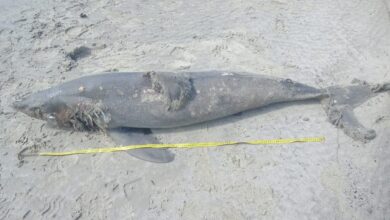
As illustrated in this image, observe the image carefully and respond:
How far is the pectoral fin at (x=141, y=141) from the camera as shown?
5.16 meters

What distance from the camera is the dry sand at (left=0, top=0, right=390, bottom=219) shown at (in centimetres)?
472

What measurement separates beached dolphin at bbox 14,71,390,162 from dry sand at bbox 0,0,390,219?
21cm

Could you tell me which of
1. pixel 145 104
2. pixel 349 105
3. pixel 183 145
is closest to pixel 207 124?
pixel 183 145

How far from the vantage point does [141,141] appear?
5363 millimetres

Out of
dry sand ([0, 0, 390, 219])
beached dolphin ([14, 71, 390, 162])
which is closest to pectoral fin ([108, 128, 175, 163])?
beached dolphin ([14, 71, 390, 162])

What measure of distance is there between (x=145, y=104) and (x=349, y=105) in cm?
318

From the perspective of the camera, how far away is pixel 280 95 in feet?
19.2

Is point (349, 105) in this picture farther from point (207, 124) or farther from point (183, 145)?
point (183, 145)

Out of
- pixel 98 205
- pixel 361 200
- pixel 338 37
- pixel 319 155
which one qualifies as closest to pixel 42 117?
pixel 98 205

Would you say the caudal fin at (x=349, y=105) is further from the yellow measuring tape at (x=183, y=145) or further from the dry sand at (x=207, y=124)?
the yellow measuring tape at (x=183, y=145)

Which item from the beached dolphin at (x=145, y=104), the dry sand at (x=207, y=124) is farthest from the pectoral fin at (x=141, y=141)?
the dry sand at (x=207, y=124)

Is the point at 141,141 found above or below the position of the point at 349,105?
below

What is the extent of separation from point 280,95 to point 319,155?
1.13 m

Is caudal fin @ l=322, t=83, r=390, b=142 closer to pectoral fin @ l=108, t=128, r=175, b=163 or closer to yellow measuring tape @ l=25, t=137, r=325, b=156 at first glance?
yellow measuring tape @ l=25, t=137, r=325, b=156
